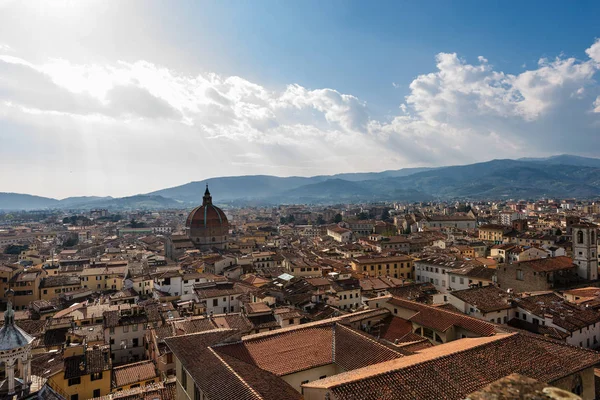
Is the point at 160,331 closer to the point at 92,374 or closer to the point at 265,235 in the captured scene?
the point at 92,374

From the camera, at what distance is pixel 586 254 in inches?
1550

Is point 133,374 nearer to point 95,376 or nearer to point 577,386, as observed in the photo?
point 95,376

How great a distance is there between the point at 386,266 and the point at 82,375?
36.8m

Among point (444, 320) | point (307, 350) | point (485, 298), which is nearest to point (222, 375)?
point (307, 350)

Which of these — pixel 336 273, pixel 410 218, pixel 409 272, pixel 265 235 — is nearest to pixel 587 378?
pixel 336 273

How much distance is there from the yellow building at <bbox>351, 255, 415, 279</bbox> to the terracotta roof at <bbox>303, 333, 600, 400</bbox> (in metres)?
33.0

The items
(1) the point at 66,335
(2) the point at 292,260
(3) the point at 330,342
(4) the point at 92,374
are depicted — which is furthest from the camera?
(2) the point at 292,260

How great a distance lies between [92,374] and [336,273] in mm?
27208

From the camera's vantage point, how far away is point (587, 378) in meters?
13.6

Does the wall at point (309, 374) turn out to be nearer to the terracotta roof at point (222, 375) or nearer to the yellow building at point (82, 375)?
the terracotta roof at point (222, 375)

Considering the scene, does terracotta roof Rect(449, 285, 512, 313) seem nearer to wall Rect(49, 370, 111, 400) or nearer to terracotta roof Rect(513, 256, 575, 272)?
terracotta roof Rect(513, 256, 575, 272)

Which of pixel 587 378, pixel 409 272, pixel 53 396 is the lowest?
pixel 409 272

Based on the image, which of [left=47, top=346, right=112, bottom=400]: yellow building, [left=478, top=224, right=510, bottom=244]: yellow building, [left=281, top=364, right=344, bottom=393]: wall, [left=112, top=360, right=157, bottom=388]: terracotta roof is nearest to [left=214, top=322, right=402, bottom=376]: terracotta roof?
[left=281, top=364, right=344, bottom=393]: wall

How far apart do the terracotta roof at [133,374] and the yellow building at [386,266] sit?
29.7 metres
